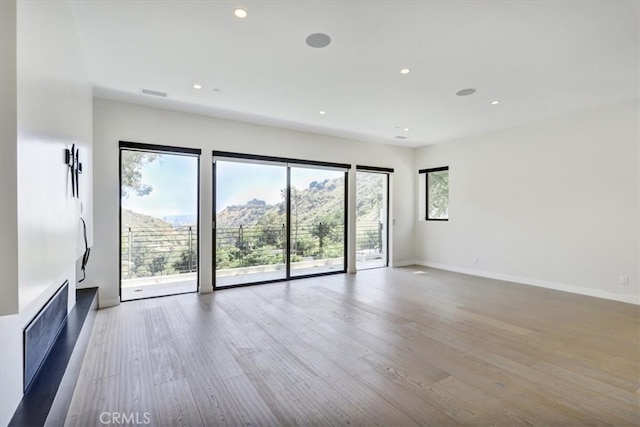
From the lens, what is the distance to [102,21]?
251 centimetres

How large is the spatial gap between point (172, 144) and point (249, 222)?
1784 mm

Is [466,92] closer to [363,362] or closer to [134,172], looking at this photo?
[363,362]

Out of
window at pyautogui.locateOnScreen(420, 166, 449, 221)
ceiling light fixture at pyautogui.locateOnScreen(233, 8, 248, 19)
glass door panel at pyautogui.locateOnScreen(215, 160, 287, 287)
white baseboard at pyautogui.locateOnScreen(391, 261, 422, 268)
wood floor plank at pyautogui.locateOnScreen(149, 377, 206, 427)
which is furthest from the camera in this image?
white baseboard at pyautogui.locateOnScreen(391, 261, 422, 268)

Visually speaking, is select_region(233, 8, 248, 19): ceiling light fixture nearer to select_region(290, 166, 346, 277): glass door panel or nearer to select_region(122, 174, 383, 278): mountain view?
select_region(122, 174, 383, 278): mountain view

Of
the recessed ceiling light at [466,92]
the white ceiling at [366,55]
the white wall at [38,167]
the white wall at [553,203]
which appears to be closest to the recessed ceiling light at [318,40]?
the white ceiling at [366,55]

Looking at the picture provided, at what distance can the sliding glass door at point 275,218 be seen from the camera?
5.22m

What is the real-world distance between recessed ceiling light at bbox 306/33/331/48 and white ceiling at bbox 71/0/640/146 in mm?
67

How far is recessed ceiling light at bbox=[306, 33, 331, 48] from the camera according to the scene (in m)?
2.69

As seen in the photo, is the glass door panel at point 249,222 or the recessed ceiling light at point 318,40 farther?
the glass door panel at point 249,222

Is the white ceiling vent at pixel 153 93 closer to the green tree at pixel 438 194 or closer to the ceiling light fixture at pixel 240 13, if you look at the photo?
the ceiling light fixture at pixel 240 13

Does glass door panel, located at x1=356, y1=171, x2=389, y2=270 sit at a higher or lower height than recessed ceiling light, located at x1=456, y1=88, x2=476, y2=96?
lower

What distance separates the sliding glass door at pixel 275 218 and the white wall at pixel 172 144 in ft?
0.62

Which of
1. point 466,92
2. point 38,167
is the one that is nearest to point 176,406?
point 38,167

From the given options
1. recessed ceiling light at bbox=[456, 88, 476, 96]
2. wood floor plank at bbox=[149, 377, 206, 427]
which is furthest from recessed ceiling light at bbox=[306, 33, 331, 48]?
wood floor plank at bbox=[149, 377, 206, 427]
